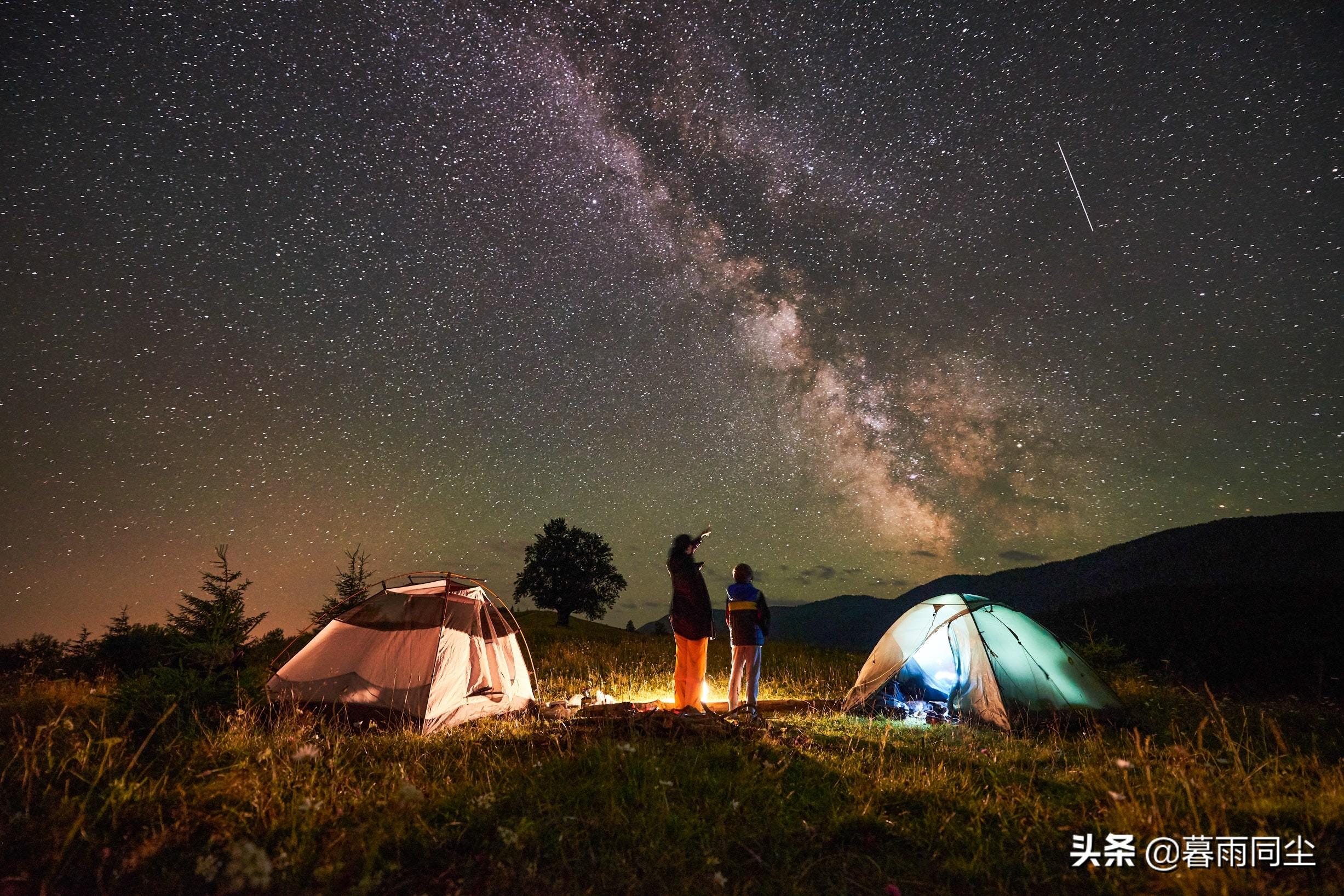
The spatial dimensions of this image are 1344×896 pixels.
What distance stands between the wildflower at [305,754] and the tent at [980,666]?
8460 millimetres

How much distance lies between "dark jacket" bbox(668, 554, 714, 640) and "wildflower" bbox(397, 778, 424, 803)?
538cm

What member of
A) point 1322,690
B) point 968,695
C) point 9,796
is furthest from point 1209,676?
point 9,796

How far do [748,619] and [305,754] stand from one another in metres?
6.15

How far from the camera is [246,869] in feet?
11.2

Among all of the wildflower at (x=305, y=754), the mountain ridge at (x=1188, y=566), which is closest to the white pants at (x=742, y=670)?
the wildflower at (x=305, y=754)

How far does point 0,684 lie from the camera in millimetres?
12484

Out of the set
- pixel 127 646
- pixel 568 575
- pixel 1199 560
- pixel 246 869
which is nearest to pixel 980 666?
pixel 246 869

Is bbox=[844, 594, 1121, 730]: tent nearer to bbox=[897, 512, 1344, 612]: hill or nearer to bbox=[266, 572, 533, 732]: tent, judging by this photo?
bbox=[266, 572, 533, 732]: tent

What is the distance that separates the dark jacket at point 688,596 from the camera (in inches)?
384

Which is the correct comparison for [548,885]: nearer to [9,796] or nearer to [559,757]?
[559,757]

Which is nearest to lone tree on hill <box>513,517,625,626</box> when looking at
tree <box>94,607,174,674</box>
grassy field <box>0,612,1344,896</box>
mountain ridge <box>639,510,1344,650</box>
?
mountain ridge <box>639,510,1344,650</box>

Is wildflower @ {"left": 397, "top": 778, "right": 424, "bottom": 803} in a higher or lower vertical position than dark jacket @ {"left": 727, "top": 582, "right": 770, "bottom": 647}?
lower

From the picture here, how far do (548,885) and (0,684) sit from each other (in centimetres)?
1583

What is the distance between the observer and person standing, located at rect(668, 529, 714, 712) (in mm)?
9773
